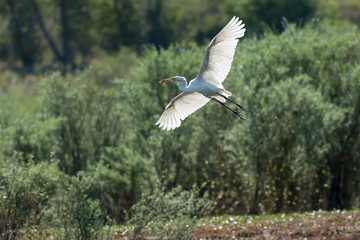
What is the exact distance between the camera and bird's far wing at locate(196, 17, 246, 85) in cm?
1102

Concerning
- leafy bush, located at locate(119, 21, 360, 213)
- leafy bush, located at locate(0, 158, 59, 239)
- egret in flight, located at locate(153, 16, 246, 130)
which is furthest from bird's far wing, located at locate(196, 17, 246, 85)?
leafy bush, located at locate(119, 21, 360, 213)

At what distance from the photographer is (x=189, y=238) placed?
1114cm

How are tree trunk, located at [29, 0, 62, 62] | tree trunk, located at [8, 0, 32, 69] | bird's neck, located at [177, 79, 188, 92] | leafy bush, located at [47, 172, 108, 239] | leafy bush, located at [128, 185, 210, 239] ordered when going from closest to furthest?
leafy bush, located at [47, 172, 108, 239] < leafy bush, located at [128, 185, 210, 239] < bird's neck, located at [177, 79, 188, 92] < tree trunk, located at [8, 0, 32, 69] < tree trunk, located at [29, 0, 62, 62]

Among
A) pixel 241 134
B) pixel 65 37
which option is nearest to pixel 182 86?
pixel 241 134

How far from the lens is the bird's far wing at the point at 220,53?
11023 millimetres

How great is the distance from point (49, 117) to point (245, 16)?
108ft

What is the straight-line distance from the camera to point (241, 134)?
16906 millimetres

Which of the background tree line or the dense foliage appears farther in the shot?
the background tree line

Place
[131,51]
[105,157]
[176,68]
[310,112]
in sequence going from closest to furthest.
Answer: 1. [310,112]
2. [105,157]
3. [176,68]
4. [131,51]

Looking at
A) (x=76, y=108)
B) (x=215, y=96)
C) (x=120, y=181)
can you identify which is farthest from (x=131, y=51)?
(x=215, y=96)

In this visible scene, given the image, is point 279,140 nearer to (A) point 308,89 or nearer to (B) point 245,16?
(A) point 308,89

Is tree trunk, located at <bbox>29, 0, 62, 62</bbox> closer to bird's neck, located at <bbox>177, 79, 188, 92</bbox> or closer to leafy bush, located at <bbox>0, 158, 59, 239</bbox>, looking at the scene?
leafy bush, located at <bbox>0, 158, 59, 239</bbox>

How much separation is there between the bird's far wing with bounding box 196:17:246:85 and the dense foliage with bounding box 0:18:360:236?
461 centimetres

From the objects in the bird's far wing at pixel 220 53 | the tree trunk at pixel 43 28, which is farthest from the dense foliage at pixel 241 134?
the tree trunk at pixel 43 28
